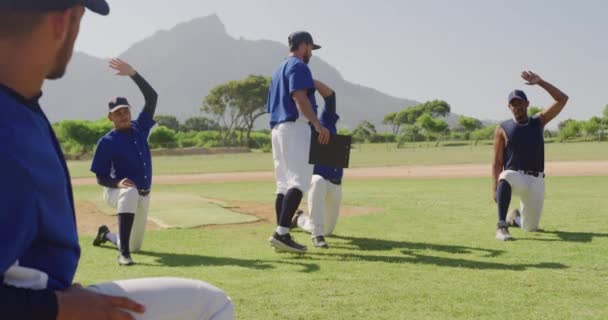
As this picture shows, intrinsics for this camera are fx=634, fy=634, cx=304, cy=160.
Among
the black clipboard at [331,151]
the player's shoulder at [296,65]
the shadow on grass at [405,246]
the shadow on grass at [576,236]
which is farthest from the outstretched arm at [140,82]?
the shadow on grass at [576,236]

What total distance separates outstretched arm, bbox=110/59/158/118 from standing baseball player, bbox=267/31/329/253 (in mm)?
1283

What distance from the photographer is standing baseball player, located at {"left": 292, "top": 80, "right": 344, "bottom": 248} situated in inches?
289

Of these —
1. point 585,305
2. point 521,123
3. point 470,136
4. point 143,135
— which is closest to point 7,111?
point 585,305

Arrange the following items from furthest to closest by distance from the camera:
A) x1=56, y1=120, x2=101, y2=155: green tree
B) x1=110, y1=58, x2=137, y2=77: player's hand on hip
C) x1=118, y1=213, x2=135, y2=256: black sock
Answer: x1=56, y1=120, x2=101, y2=155: green tree
x1=118, y1=213, x2=135, y2=256: black sock
x1=110, y1=58, x2=137, y2=77: player's hand on hip

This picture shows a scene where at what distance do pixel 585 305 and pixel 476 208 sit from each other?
6.74 m

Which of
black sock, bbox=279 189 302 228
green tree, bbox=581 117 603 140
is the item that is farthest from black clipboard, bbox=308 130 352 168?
green tree, bbox=581 117 603 140

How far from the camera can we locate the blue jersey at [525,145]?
26.5 ft

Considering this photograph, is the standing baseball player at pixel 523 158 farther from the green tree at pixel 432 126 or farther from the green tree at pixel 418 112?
the green tree at pixel 418 112

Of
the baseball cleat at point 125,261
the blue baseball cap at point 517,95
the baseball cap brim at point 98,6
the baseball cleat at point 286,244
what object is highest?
the blue baseball cap at point 517,95

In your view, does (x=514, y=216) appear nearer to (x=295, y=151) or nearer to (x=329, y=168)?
(x=329, y=168)

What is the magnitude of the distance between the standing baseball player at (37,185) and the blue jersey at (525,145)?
7.06 meters

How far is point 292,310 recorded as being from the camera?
4.16 metres

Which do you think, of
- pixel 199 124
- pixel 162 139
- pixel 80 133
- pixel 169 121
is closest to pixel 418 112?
pixel 199 124

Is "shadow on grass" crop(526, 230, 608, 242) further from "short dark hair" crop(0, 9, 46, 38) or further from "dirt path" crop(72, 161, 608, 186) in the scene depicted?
"dirt path" crop(72, 161, 608, 186)
